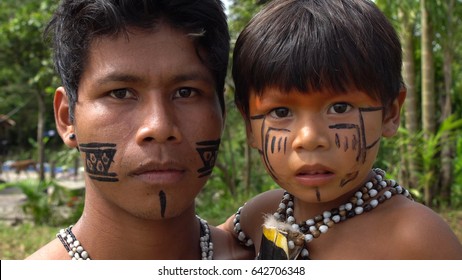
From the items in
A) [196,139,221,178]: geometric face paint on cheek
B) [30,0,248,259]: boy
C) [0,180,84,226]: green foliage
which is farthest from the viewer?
[0,180,84,226]: green foliage

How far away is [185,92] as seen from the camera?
1.91 meters

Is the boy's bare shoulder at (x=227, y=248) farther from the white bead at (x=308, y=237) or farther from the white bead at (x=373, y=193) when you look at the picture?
the white bead at (x=373, y=193)

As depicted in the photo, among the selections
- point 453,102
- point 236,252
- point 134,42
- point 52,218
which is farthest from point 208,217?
point 134,42

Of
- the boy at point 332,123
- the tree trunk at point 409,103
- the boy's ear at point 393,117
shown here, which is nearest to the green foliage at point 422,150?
the tree trunk at point 409,103

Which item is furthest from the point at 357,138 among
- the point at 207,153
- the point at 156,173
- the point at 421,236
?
the point at 156,173

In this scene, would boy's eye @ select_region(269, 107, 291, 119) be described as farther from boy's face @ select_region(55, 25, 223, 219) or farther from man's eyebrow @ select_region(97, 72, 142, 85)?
man's eyebrow @ select_region(97, 72, 142, 85)

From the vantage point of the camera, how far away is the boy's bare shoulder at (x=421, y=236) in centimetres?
161

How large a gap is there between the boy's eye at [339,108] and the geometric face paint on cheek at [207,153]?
1.57ft

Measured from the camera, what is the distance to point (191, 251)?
2.19 m

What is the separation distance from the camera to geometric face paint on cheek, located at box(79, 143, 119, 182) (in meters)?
1.86

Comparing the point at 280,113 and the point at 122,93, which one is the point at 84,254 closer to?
the point at 122,93

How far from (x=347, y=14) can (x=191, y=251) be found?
108 cm

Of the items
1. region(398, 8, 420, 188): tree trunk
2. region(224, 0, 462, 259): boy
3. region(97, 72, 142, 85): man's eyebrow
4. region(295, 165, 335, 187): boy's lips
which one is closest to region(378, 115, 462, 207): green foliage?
region(398, 8, 420, 188): tree trunk

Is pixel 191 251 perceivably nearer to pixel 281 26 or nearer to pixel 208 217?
pixel 281 26
